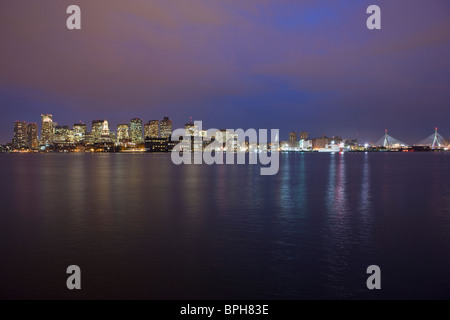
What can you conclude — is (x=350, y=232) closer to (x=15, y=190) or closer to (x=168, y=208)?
(x=168, y=208)

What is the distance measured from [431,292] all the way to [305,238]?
7325mm

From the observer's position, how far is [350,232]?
1998 centimetres

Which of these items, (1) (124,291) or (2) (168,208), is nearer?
(1) (124,291)

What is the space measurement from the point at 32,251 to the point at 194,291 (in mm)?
8961

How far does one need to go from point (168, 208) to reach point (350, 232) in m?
14.0

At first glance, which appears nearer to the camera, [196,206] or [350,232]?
[350,232]
